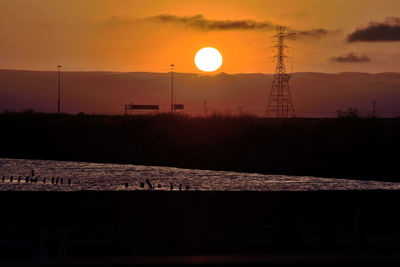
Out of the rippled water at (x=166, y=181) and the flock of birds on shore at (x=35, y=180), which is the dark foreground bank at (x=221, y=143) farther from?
the flock of birds on shore at (x=35, y=180)

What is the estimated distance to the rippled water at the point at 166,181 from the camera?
5481cm

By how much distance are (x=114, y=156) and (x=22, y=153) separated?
18.7m

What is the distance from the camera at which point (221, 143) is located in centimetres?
8925

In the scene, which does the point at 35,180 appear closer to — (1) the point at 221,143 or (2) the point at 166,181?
(2) the point at 166,181

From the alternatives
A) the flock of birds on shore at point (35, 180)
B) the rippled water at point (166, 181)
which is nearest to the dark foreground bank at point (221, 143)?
the rippled water at point (166, 181)
